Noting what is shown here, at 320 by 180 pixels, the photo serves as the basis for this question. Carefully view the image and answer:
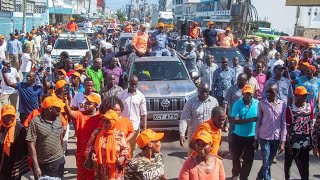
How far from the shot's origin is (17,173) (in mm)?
5301

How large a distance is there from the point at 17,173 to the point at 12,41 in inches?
612

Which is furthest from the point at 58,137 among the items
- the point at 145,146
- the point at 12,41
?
the point at 12,41

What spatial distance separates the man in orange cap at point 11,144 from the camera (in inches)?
204

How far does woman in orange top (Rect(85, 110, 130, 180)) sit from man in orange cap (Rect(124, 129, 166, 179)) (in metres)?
0.42

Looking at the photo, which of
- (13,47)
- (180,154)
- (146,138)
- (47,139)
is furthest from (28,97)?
(13,47)

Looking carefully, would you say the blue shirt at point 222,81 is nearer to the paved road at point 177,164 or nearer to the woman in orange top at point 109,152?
the paved road at point 177,164

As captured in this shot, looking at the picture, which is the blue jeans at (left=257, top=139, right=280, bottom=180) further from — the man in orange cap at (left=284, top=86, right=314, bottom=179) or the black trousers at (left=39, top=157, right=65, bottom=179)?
the black trousers at (left=39, top=157, right=65, bottom=179)

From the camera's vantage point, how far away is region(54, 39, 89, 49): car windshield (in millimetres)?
19547

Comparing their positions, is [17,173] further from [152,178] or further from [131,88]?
[131,88]

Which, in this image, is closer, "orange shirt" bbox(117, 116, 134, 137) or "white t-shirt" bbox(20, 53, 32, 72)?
"orange shirt" bbox(117, 116, 134, 137)

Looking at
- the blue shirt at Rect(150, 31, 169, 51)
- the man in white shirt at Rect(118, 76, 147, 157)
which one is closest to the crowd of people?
the man in white shirt at Rect(118, 76, 147, 157)

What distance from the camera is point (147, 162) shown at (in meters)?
4.52

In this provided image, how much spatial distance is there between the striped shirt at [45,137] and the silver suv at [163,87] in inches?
169

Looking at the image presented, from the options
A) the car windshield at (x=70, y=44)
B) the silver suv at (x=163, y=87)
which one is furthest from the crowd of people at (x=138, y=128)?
the car windshield at (x=70, y=44)
